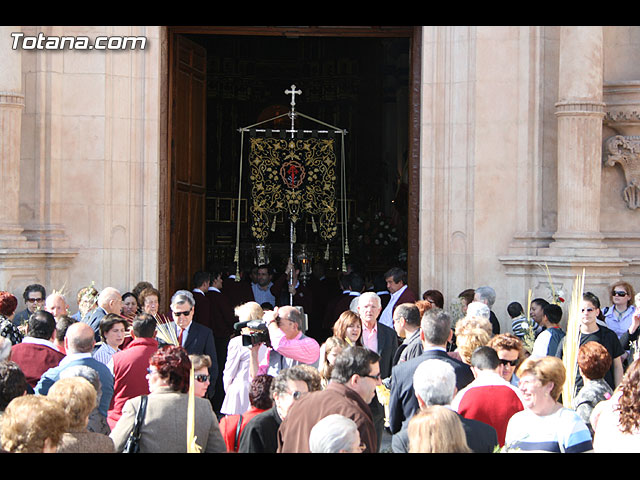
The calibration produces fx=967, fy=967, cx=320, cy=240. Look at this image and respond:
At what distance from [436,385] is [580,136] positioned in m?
6.75

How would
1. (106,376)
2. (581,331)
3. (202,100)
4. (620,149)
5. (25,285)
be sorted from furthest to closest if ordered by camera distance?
(202,100), (620,149), (25,285), (581,331), (106,376)

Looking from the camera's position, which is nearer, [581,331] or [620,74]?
[581,331]

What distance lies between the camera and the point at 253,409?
204 inches

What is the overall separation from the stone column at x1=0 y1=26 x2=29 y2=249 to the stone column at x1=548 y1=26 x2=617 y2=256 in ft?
19.6

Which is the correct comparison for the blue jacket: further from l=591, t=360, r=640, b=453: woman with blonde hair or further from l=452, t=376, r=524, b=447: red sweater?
l=591, t=360, r=640, b=453: woman with blonde hair

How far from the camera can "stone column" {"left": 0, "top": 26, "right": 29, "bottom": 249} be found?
10.6 m

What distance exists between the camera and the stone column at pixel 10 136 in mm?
10562

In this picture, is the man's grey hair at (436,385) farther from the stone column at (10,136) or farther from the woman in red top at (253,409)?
the stone column at (10,136)

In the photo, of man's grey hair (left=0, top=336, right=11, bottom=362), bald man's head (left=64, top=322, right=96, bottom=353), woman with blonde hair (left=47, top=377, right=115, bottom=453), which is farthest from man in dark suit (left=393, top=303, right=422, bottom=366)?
woman with blonde hair (left=47, top=377, right=115, bottom=453)

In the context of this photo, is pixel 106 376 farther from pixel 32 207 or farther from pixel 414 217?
pixel 414 217

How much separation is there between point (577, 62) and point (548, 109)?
0.74m

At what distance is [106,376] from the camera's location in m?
5.92

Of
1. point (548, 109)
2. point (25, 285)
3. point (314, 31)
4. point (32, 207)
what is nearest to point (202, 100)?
point (314, 31)

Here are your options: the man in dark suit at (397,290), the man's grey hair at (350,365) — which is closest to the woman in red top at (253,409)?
the man's grey hair at (350,365)
